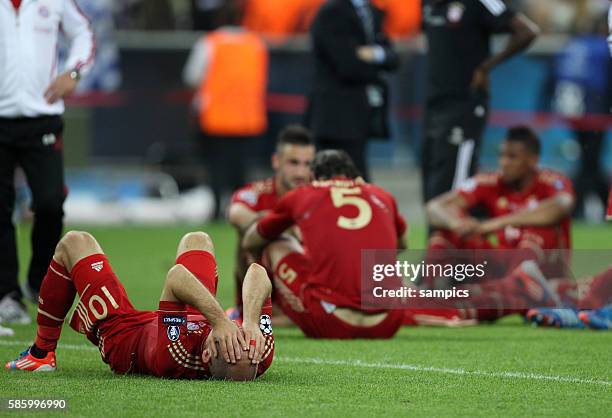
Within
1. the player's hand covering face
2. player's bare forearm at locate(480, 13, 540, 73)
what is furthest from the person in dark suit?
the player's hand covering face

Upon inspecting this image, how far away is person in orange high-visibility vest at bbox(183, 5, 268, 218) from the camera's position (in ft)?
62.5

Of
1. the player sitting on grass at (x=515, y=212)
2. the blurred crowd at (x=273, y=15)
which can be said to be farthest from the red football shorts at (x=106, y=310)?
the blurred crowd at (x=273, y=15)

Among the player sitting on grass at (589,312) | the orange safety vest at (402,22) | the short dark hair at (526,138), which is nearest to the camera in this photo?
the player sitting on grass at (589,312)

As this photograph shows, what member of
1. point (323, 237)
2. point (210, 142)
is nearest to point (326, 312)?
point (323, 237)

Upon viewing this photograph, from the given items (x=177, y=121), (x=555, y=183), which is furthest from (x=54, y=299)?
(x=177, y=121)

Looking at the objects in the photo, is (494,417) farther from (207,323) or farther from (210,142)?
(210,142)

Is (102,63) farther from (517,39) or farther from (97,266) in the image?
(97,266)

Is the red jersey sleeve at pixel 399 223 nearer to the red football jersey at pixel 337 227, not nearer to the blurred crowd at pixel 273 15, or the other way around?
the red football jersey at pixel 337 227

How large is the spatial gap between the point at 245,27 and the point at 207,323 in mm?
14075

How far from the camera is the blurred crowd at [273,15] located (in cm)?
2062

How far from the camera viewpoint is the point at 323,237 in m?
9.30

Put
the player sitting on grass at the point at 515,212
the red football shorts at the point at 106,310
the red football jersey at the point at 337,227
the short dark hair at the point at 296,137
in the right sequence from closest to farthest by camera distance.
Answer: the red football shorts at the point at 106,310 < the red football jersey at the point at 337,227 < the short dark hair at the point at 296,137 < the player sitting on grass at the point at 515,212

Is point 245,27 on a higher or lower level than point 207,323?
lower

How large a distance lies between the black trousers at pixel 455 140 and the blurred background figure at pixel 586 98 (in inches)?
279
